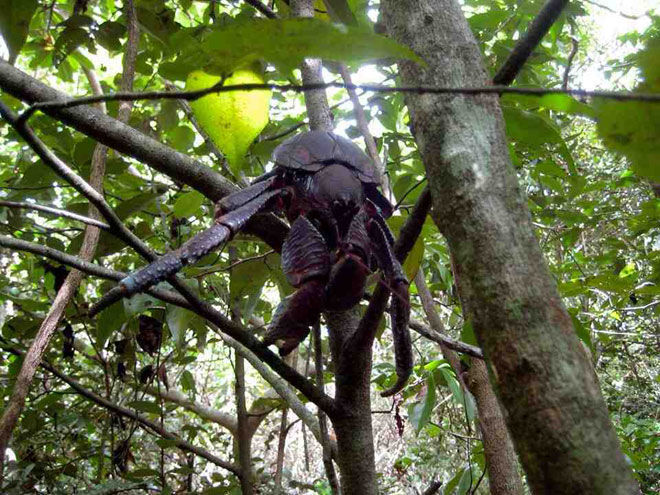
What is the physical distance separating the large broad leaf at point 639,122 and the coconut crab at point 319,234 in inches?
22.3

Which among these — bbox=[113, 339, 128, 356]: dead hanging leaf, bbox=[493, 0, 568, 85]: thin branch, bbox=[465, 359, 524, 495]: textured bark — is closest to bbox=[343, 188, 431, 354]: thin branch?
bbox=[493, 0, 568, 85]: thin branch

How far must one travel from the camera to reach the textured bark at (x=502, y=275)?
0.54 metres

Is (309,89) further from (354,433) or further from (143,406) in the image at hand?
(143,406)

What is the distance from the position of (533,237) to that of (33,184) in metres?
1.96

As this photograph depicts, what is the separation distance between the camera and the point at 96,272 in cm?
111

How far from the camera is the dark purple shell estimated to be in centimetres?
124

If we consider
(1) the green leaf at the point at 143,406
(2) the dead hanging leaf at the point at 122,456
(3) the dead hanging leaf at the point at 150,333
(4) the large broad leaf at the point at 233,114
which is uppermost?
(3) the dead hanging leaf at the point at 150,333

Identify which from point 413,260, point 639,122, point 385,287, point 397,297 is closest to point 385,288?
point 385,287

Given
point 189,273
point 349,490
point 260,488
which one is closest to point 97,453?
point 260,488

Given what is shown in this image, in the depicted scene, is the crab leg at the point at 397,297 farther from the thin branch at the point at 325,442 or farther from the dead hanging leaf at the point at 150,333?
the dead hanging leaf at the point at 150,333

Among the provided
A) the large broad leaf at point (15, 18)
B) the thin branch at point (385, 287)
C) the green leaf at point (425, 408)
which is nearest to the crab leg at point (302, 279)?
the thin branch at point (385, 287)

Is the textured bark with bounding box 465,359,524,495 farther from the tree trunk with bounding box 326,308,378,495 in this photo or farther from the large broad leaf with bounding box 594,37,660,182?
the large broad leaf with bounding box 594,37,660,182

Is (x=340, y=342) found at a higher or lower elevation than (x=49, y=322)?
lower

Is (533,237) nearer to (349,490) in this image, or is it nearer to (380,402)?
(349,490)
